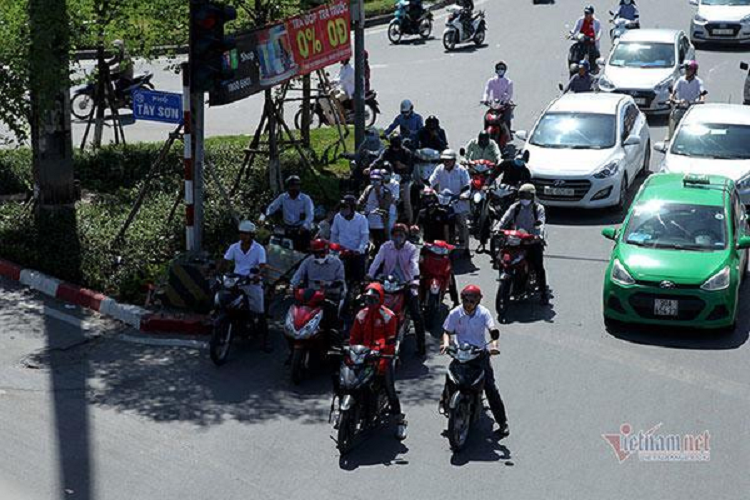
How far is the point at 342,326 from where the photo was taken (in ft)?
51.5

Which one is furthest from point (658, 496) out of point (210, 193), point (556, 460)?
point (210, 193)

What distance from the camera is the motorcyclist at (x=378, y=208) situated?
1961 cm

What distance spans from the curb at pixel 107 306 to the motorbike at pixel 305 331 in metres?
1.93

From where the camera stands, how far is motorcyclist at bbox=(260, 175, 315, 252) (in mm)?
18641

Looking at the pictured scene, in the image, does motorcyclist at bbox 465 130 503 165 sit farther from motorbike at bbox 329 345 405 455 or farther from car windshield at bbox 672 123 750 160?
motorbike at bbox 329 345 405 455

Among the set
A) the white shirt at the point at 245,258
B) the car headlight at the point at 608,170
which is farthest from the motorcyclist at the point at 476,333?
the car headlight at the point at 608,170

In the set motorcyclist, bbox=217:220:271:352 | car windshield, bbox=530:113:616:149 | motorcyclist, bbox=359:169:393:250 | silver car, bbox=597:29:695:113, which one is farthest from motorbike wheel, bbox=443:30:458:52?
motorcyclist, bbox=217:220:271:352

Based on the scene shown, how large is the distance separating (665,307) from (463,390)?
414 cm

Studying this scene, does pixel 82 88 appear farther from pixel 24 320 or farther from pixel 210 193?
pixel 24 320

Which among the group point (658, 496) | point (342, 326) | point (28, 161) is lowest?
point (658, 496)

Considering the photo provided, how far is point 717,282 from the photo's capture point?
53.7 ft

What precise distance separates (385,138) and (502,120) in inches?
93.3

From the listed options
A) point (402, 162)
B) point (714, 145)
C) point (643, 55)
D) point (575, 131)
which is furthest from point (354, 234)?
point (643, 55)

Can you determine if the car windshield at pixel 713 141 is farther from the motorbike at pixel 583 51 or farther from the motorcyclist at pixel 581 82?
the motorbike at pixel 583 51
